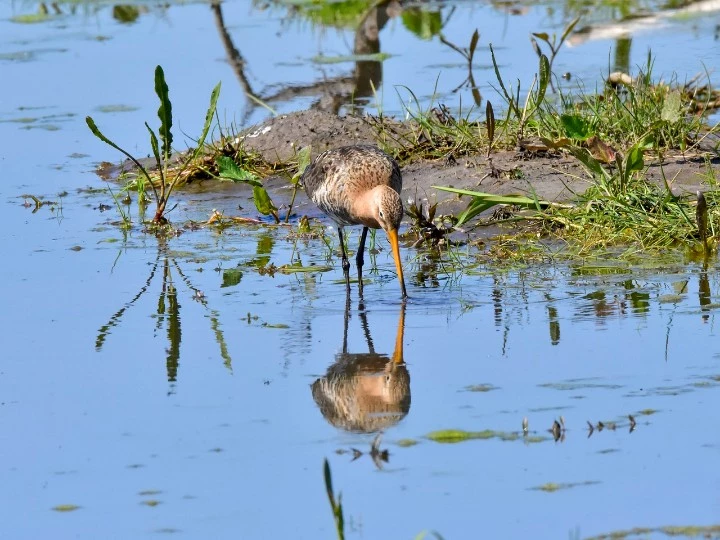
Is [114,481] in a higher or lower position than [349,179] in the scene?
lower

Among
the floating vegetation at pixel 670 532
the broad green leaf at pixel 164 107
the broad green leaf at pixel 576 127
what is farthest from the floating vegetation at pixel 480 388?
the broad green leaf at pixel 164 107

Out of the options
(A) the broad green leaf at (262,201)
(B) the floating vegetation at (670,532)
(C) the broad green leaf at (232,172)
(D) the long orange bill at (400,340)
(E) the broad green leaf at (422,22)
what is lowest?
(D) the long orange bill at (400,340)

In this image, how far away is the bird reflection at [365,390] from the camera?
18.5 ft

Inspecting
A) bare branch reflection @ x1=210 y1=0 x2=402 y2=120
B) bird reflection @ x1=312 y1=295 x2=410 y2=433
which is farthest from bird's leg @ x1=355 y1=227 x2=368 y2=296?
bare branch reflection @ x1=210 y1=0 x2=402 y2=120

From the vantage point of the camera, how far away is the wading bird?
7.65 m

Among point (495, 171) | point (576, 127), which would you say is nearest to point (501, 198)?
point (576, 127)

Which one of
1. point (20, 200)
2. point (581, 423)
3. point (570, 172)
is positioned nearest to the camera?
point (581, 423)

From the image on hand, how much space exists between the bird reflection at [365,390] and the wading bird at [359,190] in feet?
3.40

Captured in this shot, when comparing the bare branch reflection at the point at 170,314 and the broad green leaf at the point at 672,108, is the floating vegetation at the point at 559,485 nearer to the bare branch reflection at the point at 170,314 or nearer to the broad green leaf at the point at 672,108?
the bare branch reflection at the point at 170,314

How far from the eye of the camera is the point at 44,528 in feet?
15.4

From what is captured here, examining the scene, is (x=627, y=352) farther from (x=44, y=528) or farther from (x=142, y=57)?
(x=142, y=57)

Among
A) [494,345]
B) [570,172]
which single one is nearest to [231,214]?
[570,172]

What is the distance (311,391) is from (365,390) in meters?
0.24

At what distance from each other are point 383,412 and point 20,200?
576 cm
